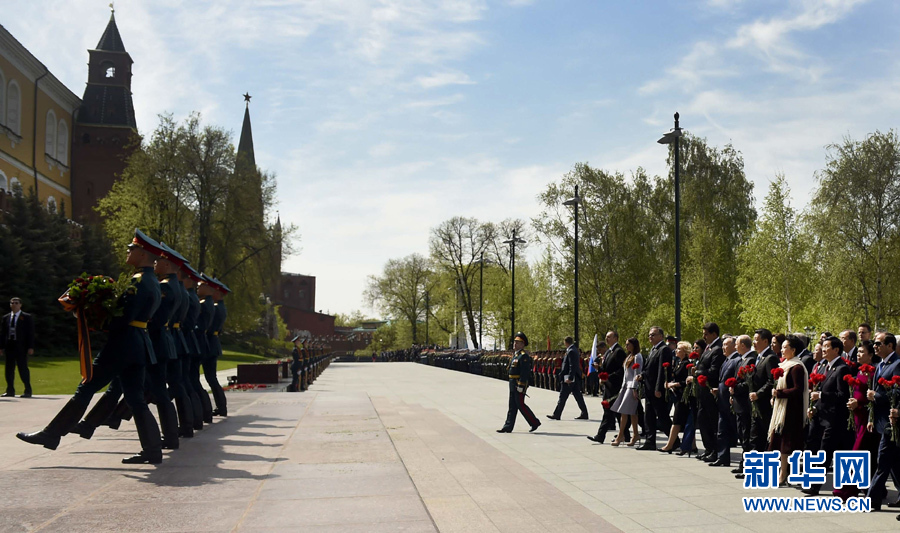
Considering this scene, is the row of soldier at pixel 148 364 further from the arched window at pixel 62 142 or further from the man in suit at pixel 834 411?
the arched window at pixel 62 142

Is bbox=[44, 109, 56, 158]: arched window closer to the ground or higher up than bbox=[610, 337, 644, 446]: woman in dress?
higher up

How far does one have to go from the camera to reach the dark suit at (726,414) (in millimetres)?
9836

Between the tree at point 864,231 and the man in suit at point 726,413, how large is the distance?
97.2ft

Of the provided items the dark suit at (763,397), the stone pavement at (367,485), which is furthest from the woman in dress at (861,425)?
the dark suit at (763,397)

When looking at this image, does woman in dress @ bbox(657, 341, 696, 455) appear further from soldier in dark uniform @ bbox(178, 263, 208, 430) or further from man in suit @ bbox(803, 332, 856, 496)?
soldier in dark uniform @ bbox(178, 263, 208, 430)

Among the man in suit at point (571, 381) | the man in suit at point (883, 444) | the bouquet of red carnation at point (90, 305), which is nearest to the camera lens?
the man in suit at point (883, 444)

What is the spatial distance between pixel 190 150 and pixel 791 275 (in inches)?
1303

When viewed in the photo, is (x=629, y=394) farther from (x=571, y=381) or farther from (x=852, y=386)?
(x=852, y=386)

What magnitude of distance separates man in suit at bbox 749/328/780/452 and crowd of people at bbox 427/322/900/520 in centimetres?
1

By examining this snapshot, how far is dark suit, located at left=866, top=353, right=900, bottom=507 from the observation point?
7.39 metres

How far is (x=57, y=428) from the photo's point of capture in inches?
340

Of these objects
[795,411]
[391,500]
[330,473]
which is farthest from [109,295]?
[795,411]

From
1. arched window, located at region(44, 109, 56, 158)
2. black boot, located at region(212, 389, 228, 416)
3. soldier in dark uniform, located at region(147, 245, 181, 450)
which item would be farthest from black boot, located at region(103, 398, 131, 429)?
arched window, located at region(44, 109, 56, 158)

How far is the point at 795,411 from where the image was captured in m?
8.44
